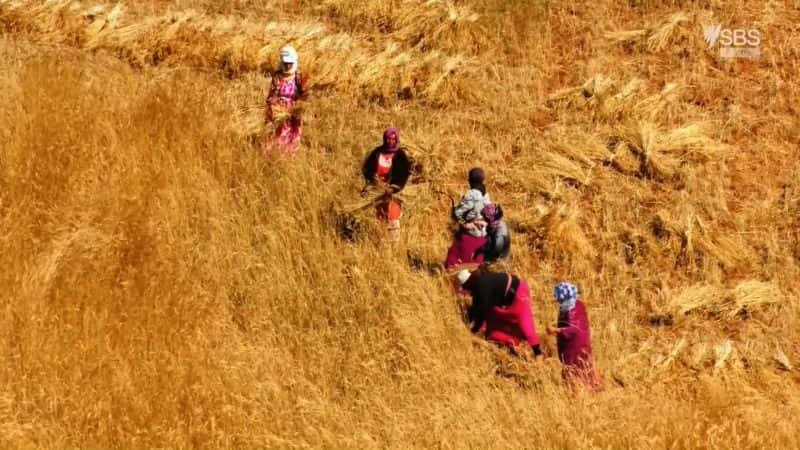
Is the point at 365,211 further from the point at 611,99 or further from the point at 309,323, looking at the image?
the point at 611,99

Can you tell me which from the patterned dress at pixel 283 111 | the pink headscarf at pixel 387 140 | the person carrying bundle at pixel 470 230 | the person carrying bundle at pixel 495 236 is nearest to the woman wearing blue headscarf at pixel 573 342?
the person carrying bundle at pixel 495 236

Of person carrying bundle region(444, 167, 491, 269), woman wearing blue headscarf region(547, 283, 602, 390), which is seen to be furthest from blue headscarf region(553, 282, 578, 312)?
person carrying bundle region(444, 167, 491, 269)

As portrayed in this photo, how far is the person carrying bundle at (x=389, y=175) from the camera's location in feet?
24.9

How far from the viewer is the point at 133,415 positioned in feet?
17.6

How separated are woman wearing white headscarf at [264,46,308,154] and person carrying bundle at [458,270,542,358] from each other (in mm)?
2997

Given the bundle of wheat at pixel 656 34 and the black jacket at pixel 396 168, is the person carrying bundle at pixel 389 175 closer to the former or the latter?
the black jacket at pixel 396 168

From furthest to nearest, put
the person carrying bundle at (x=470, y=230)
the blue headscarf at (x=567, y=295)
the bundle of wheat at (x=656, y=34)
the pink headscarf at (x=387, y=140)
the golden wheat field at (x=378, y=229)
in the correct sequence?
the bundle of wheat at (x=656, y=34), the pink headscarf at (x=387, y=140), the person carrying bundle at (x=470, y=230), the blue headscarf at (x=567, y=295), the golden wheat field at (x=378, y=229)

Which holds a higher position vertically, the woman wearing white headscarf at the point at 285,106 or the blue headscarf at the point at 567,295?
the woman wearing white headscarf at the point at 285,106

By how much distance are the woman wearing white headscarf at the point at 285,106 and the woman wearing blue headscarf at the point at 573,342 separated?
3.63 m

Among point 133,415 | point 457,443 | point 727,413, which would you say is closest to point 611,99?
point 727,413

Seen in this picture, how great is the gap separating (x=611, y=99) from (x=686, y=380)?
14.8 ft

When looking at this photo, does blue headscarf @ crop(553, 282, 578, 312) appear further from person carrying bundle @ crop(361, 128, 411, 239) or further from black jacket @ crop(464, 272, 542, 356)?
person carrying bundle @ crop(361, 128, 411, 239)

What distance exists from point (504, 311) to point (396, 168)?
187 cm

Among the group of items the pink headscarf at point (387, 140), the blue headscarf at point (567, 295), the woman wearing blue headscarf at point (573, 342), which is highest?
the pink headscarf at point (387, 140)
